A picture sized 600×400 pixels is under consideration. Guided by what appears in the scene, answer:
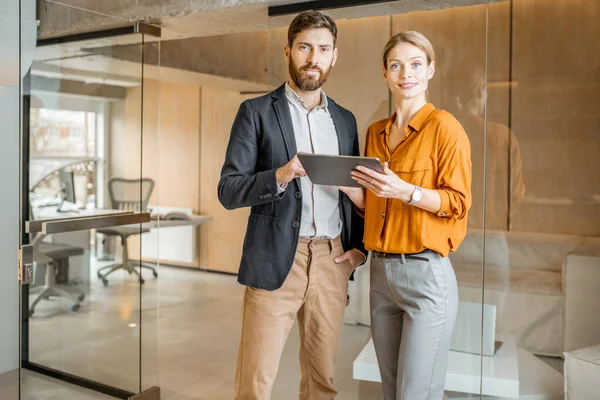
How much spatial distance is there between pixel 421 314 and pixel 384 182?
0.45 metres

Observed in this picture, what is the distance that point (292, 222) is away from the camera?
6.61 ft

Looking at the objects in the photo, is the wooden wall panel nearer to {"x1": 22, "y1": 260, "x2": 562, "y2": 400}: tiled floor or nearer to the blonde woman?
{"x1": 22, "y1": 260, "x2": 562, "y2": 400}: tiled floor

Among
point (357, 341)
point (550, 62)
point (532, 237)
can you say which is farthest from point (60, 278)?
point (550, 62)

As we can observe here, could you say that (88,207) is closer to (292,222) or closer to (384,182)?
(292,222)

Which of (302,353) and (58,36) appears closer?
(302,353)

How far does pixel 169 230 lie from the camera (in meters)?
7.63

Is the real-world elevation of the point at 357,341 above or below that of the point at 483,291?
below

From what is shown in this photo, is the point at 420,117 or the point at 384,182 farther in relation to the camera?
the point at 420,117

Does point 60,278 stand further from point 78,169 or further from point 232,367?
point 232,367

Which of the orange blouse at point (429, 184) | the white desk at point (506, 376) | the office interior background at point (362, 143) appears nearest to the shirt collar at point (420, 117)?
the orange blouse at point (429, 184)

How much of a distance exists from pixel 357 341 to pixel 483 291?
2.27 ft

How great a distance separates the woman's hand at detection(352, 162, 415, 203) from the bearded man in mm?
334

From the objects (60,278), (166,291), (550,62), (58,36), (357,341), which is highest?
(58,36)

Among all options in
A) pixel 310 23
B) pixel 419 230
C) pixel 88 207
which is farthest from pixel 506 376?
pixel 88 207
